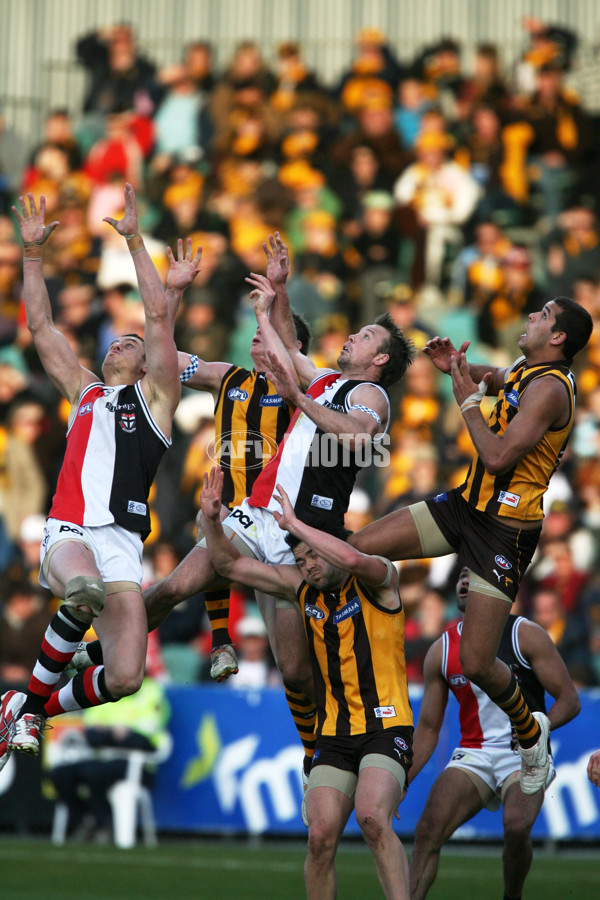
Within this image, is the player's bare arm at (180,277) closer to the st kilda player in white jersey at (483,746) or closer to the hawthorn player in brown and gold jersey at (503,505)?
the hawthorn player in brown and gold jersey at (503,505)

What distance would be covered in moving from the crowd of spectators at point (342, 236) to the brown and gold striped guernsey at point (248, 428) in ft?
13.6

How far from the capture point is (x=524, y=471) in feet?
26.7

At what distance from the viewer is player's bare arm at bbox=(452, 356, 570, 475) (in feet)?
26.0

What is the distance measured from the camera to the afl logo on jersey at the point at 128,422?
8.45 m

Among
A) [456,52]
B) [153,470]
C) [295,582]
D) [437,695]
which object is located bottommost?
[437,695]

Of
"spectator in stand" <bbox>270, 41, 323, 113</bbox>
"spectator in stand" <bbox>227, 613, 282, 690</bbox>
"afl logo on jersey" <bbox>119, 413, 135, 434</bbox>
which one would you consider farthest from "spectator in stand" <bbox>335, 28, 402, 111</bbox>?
"afl logo on jersey" <bbox>119, 413, 135, 434</bbox>

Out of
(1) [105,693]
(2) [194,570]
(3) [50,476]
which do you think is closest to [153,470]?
(2) [194,570]

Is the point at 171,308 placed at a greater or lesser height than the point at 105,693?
greater

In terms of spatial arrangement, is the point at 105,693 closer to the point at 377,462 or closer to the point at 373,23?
the point at 377,462

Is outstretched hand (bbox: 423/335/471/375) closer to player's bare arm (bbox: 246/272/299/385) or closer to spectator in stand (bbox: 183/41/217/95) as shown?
player's bare arm (bbox: 246/272/299/385)

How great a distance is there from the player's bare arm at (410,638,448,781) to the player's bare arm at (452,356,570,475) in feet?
5.30

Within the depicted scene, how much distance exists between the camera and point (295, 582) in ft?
27.3

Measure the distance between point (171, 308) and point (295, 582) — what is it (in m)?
1.81

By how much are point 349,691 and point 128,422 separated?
2110 mm
